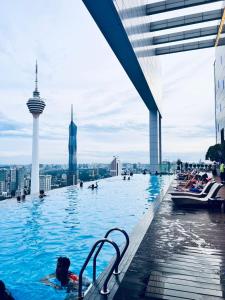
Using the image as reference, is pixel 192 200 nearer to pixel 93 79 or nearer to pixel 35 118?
pixel 93 79

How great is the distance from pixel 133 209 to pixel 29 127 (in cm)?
7968

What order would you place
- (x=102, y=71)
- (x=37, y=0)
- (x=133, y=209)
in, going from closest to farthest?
(x=133, y=209)
(x=37, y=0)
(x=102, y=71)

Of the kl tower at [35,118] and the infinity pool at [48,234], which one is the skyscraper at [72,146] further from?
the infinity pool at [48,234]

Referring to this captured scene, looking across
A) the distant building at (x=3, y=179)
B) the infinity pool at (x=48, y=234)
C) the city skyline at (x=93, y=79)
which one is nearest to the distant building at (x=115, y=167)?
the city skyline at (x=93, y=79)

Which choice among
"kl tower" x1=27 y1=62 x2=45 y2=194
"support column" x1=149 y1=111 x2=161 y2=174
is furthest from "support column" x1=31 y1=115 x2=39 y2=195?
"support column" x1=149 y1=111 x2=161 y2=174

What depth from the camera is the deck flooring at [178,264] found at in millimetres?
2984

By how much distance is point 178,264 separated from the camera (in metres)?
3.81

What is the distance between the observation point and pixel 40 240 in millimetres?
8086

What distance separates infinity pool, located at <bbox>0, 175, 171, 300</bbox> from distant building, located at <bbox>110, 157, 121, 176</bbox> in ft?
82.6

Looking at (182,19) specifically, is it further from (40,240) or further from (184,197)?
(40,240)

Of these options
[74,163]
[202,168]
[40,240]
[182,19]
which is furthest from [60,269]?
[74,163]

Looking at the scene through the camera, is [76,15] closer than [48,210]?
No

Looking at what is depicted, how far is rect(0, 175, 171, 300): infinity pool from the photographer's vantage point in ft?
18.7

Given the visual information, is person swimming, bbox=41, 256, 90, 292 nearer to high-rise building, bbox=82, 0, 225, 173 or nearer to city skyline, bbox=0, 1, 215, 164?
high-rise building, bbox=82, 0, 225, 173
